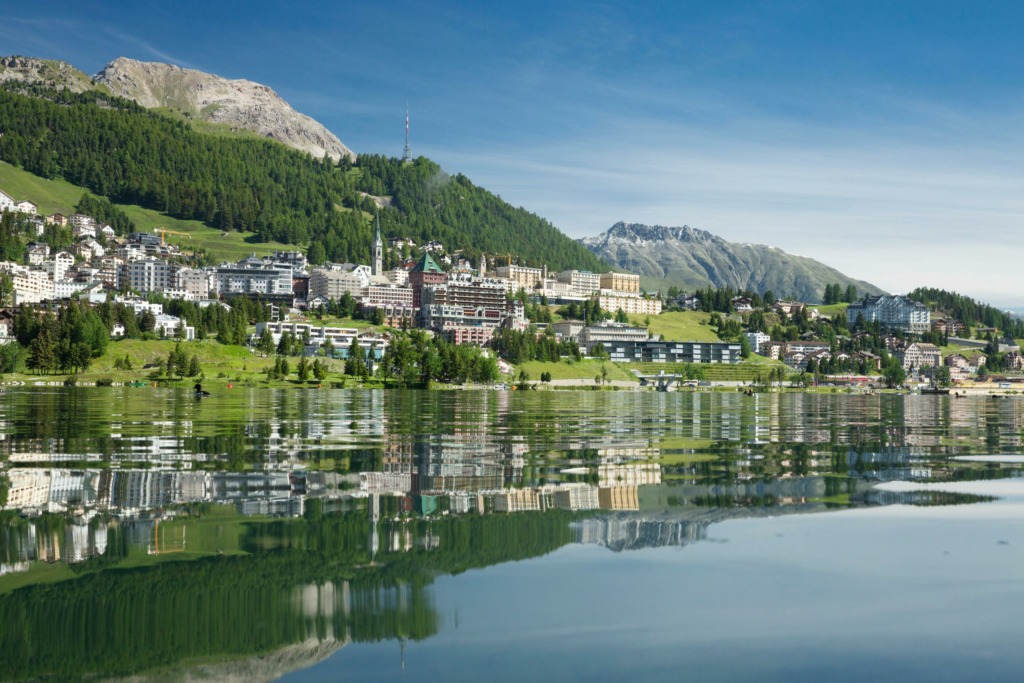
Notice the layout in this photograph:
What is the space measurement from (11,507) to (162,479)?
13.6 feet

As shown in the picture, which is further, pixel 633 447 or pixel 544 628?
pixel 633 447

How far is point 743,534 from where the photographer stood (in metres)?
14.5

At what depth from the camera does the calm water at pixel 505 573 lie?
900 centimetres

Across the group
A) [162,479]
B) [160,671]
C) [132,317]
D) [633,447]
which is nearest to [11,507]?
[162,479]

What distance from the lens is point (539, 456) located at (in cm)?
2678

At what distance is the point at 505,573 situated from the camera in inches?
467

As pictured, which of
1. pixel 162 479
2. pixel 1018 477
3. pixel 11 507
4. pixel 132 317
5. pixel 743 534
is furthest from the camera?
pixel 132 317

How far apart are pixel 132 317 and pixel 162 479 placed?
176 meters

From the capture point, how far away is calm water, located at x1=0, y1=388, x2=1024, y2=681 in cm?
900

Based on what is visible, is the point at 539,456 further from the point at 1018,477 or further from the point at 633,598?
the point at 633,598

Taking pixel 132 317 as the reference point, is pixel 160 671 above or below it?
below

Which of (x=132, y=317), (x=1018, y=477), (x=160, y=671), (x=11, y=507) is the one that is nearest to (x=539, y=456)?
(x=1018, y=477)

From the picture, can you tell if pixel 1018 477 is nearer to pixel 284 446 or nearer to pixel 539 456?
pixel 539 456

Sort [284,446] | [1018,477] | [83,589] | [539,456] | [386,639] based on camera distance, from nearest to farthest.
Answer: [386,639]
[83,589]
[1018,477]
[539,456]
[284,446]
